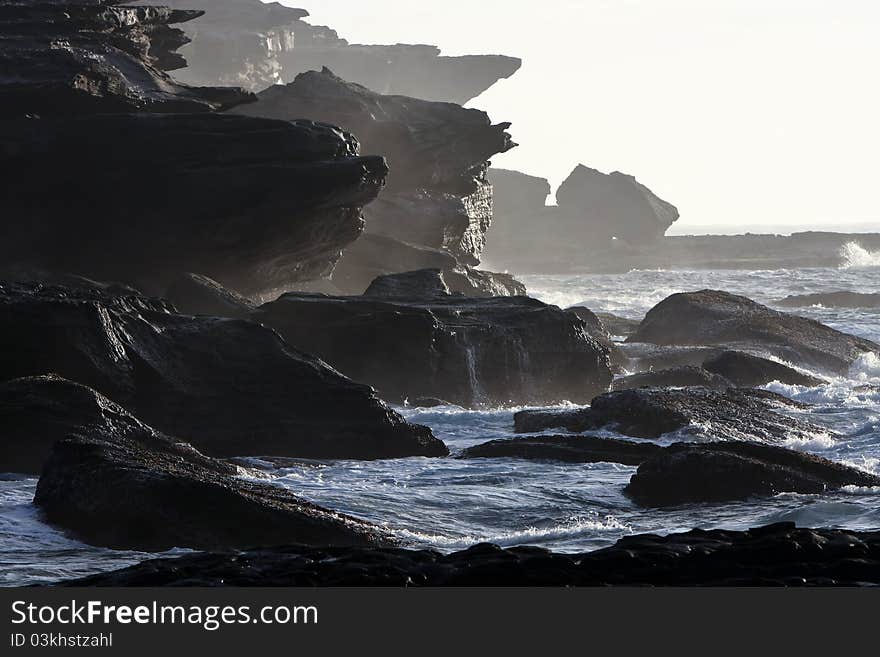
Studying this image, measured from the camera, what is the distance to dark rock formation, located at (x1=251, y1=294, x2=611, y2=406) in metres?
33.0

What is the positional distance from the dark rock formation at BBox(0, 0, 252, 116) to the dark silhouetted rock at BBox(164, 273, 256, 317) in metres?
6.55

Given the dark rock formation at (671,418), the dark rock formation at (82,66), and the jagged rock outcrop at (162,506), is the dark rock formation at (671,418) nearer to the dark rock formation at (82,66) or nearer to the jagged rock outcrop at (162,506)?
the jagged rock outcrop at (162,506)

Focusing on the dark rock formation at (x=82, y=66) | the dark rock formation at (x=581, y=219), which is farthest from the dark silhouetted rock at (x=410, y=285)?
the dark rock formation at (x=581, y=219)

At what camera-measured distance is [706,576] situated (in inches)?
456

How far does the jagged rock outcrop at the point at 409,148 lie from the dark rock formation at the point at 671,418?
94.4ft

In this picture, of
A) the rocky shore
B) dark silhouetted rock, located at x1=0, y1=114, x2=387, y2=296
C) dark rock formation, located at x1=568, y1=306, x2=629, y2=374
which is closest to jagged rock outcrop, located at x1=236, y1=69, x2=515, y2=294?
the rocky shore

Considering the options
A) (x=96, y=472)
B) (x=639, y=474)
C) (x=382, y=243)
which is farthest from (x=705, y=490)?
(x=382, y=243)

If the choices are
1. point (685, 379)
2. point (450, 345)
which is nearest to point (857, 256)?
point (685, 379)

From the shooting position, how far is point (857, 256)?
13700cm

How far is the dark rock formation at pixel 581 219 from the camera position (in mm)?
144500

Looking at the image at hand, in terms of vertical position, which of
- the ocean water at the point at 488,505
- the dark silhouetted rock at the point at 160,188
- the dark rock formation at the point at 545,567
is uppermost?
the dark silhouetted rock at the point at 160,188

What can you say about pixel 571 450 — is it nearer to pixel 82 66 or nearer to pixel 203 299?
pixel 203 299

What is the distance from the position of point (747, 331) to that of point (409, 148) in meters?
22.0

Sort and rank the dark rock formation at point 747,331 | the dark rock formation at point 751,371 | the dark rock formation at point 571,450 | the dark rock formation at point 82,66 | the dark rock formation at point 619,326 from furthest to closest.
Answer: the dark rock formation at point 619,326, the dark rock formation at point 747,331, the dark rock formation at point 82,66, the dark rock formation at point 751,371, the dark rock formation at point 571,450
